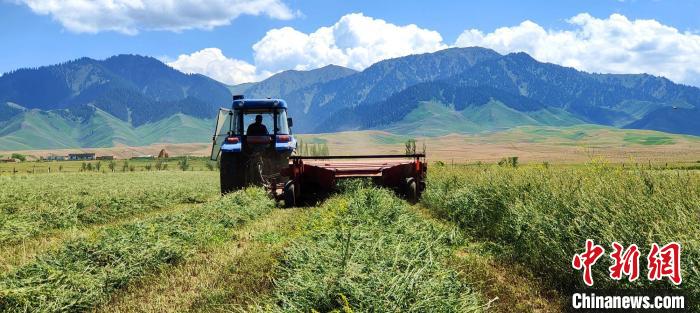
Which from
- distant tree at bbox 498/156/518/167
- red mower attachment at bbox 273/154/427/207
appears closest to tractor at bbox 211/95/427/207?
red mower attachment at bbox 273/154/427/207

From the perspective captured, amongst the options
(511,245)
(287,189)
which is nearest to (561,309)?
(511,245)

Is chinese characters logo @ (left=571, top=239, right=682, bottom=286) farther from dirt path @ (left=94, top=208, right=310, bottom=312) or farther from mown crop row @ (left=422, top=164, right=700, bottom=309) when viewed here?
dirt path @ (left=94, top=208, right=310, bottom=312)

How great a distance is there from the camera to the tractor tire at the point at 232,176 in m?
16.3

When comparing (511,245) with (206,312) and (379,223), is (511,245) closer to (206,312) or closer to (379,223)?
(379,223)

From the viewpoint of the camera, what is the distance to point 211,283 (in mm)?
6066

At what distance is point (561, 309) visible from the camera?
5.43 meters

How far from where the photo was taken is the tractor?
14453 millimetres

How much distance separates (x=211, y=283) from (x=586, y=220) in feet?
15.6

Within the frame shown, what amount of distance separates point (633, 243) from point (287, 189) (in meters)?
9.84

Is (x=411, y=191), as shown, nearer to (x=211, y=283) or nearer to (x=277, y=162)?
(x=277, y=162)

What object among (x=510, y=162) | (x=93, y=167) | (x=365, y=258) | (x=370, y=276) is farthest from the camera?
(x=93, y=167)

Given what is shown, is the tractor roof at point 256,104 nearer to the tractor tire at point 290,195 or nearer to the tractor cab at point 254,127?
the tractor cab at point 254,127

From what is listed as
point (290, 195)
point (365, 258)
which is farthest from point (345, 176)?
point (365, 258)

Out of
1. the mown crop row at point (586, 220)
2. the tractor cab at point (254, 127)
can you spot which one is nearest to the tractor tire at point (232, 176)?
the tractor cab at point (254, 127)
